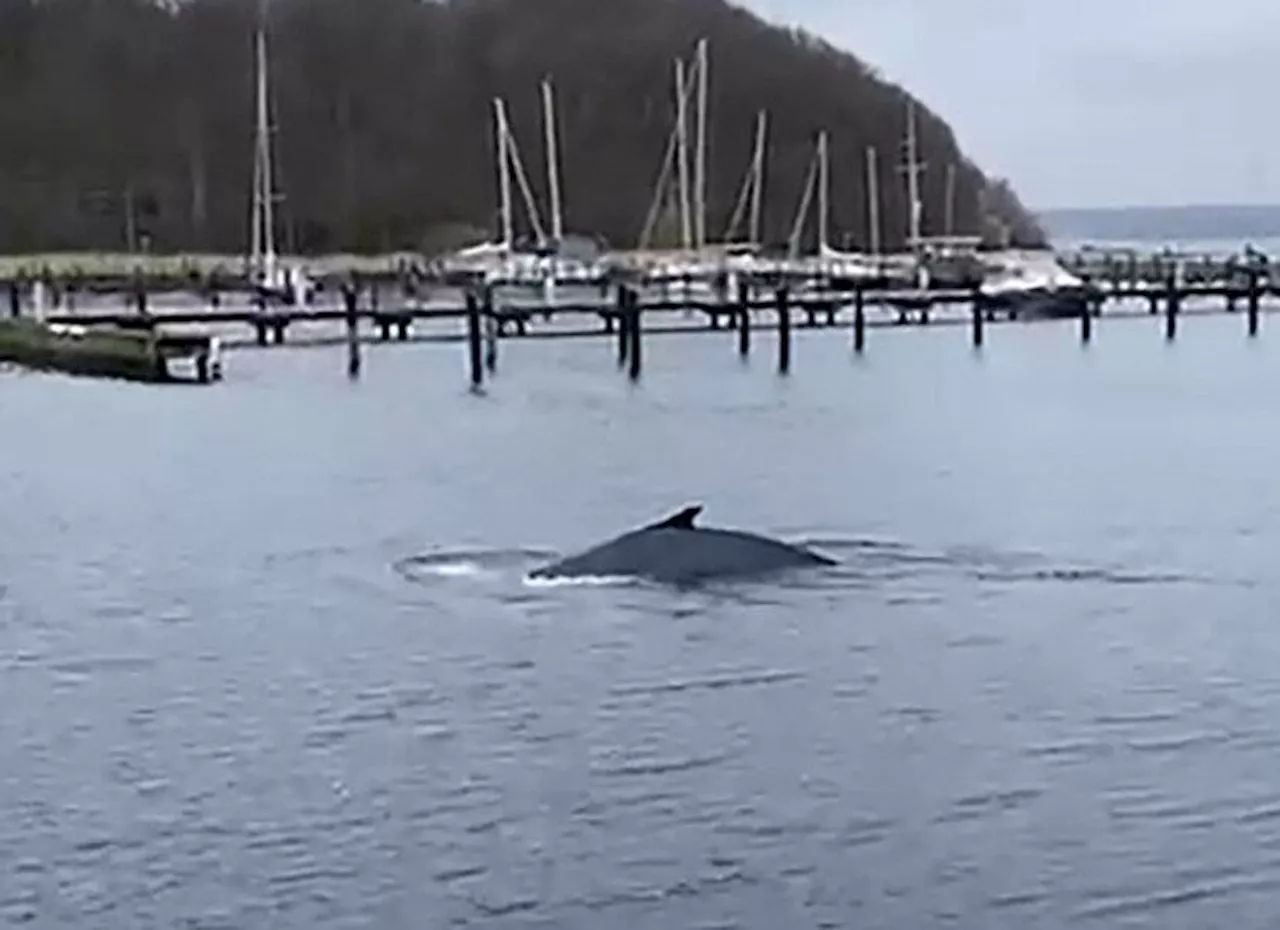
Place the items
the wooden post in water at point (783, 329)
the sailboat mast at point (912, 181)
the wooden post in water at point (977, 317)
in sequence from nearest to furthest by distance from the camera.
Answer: the wooden post in water at point (783, 329)
the wooden post in water at point (977, 317)
the sailboat mast at point (912, 181)

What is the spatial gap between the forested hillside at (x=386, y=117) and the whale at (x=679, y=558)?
107m

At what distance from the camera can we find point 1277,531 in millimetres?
44312

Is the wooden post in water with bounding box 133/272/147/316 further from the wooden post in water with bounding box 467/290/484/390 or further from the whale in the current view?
the whale

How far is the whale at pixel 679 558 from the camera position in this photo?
35.9 metres

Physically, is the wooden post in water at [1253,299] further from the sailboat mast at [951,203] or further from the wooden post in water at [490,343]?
the sailboat mast at [951,203]

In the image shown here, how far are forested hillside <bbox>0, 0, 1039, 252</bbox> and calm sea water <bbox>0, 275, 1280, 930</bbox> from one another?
9233cm

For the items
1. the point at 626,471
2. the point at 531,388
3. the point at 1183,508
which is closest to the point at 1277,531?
the point at 1183,508

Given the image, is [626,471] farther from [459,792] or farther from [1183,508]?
[459,792]

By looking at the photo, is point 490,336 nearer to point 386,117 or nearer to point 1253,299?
point 1253,299

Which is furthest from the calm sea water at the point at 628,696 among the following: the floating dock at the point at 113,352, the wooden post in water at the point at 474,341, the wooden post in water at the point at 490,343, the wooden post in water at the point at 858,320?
the wooden post in water at the point at 858,320

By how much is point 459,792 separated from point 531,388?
5453 centimetres

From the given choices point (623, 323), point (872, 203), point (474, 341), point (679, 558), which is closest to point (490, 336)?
point (623, 323)

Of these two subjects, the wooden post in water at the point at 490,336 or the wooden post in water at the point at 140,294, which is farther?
the wooden post in water at the point at 140,294

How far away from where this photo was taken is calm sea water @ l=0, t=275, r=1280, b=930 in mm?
22125
